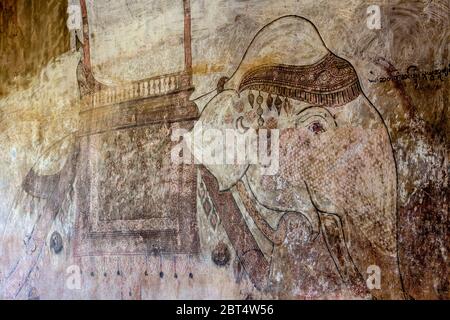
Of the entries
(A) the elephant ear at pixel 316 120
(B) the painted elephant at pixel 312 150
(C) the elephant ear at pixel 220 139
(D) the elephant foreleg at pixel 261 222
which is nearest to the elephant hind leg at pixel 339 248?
(B) the painted elephant at pixel 312 150

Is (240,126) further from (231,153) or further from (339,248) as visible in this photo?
(339,248)

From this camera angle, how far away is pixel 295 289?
475 cm

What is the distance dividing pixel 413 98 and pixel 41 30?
13.0 feet

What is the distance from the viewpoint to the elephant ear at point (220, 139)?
518cm

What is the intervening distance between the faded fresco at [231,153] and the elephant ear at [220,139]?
0.04 feet

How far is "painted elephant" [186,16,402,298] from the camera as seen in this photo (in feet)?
14.5

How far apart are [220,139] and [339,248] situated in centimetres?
120

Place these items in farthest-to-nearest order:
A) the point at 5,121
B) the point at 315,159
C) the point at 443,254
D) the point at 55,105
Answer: the point at 5,121, the point at 55,105, the point at 315,159, the point at 443,254

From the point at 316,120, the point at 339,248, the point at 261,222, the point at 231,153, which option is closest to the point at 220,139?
the point at 231,153

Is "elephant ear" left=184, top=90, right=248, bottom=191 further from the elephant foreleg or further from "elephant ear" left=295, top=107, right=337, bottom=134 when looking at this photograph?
"elephant ear" left=295, top=107, right=337, bottom=134

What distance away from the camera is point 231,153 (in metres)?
5.20

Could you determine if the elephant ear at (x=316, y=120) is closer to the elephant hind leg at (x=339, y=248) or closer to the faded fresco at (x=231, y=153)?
the faded fresco at (x=231, y=153)
